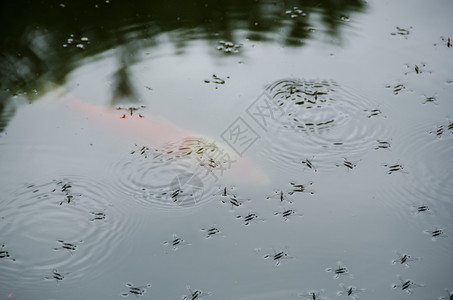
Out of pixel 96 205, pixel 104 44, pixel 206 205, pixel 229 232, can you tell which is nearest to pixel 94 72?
pixel 104 44

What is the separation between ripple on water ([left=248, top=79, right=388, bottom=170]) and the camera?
3.70 metres

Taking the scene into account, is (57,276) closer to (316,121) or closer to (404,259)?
(404,259)

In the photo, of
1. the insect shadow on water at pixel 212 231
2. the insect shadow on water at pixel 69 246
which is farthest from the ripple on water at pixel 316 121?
the insect shadow on water at pixel 69 246

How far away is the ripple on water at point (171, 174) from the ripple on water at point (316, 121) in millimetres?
515

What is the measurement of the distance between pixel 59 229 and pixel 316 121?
2.31 metres

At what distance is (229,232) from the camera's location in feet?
10.3

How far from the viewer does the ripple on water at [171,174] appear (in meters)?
3.38

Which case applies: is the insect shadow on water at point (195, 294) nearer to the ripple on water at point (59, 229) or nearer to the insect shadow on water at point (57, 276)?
the ripple on water at point (59, 229)

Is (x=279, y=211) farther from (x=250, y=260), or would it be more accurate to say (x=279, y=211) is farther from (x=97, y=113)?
(x=97, y=113)

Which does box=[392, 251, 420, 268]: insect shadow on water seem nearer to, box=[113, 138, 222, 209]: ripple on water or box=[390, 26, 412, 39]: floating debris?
box=[113, 138, 222, 209]: ripple on water

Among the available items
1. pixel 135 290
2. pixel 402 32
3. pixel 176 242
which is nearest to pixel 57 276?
pixel 135 290

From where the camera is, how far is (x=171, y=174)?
3545 mm

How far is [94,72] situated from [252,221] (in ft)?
8.28

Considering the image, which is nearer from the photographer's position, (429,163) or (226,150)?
(429,163)
